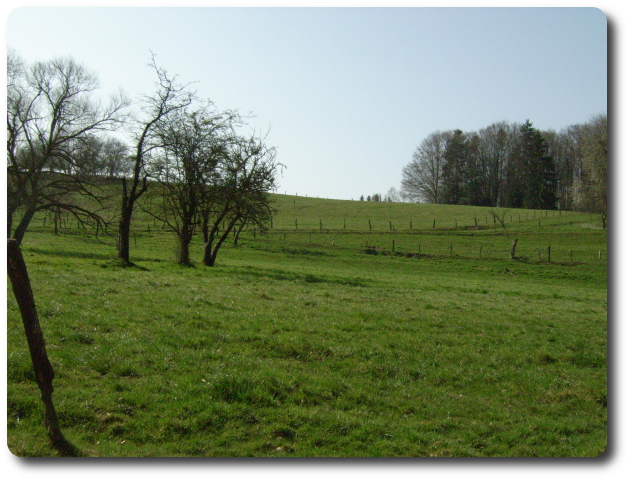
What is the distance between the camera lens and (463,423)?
23.8 ft

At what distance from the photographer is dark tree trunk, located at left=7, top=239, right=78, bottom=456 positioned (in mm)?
5262

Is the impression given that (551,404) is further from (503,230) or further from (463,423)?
(503,230)

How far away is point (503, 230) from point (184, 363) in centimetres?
6670

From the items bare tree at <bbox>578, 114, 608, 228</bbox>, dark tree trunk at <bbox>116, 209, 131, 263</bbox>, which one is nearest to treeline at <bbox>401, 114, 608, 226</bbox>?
bare tree at <bbox>578, 114, 608, 228</bbox>

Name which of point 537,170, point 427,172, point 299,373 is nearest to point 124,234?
point 299,373

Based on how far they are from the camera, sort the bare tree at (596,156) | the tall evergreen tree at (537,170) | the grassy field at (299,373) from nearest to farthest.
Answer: the grassy field at (299,373)
the bare tree at (596,156)
the tall evergreen tree at (537,170)

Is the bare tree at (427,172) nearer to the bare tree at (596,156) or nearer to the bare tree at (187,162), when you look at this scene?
the bare tree at (596,156)

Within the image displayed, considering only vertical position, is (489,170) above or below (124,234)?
above

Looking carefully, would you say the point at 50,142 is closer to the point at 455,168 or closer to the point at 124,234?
the point at 124,234

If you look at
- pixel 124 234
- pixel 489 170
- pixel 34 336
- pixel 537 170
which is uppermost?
pixel 489 170

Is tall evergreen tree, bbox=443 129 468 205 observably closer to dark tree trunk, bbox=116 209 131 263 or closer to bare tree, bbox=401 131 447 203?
bare tree, bbox=401 131 447 203

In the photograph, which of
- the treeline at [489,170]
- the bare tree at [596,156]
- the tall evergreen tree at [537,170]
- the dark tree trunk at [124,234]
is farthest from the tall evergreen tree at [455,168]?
the dark tree trunk at [124,234]

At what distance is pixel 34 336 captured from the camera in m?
5.40

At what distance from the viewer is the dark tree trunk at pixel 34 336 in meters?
5.26
